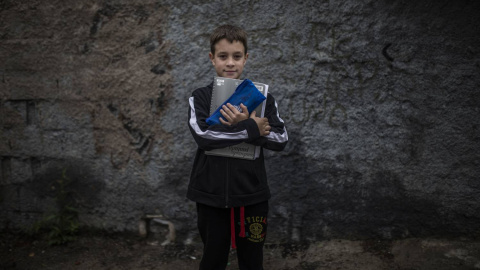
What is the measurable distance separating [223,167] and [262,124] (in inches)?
11.2

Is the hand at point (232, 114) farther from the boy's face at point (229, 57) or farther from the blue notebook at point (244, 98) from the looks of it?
the boy's face at point (229, 57)

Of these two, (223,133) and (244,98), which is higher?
(244,98)

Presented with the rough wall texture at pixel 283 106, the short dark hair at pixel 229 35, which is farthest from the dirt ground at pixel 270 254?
the short dark hair at pixel 229 35

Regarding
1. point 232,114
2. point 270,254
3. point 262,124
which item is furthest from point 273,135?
point 270,254

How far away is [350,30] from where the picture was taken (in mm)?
2316

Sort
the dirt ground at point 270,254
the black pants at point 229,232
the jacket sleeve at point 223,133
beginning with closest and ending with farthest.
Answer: the jacket sleeve at point 223,133
the black pants at point 229,232
the dirt ground at point 270,254

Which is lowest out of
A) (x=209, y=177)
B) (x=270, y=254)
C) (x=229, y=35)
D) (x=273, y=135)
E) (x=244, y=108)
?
(x=270, y=254)

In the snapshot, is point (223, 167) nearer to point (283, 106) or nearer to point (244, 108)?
point (244, 108)

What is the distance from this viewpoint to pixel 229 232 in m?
1.85

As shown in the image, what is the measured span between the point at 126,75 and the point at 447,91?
2.09m

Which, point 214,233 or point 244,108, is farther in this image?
point 214,233

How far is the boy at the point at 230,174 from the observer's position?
168 centimetres

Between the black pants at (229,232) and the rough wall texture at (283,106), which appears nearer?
the black pants at (229,232)

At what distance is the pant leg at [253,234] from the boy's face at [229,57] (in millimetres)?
664
